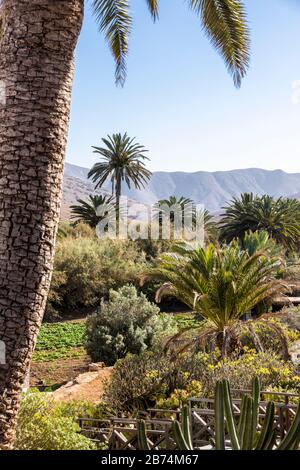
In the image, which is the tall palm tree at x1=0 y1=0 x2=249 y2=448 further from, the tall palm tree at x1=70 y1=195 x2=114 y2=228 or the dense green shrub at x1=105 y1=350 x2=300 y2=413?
the tall palm tree at x1=70 y1=195 x2=114 y2=228

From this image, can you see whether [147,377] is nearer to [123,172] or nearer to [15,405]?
[15,405]

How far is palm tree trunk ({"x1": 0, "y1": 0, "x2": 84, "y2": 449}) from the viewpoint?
504cm

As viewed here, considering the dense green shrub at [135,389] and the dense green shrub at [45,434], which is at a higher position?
the dense green shrub at [45,434]

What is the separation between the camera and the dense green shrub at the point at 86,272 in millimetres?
32594

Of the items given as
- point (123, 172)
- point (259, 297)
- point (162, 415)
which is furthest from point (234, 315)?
point (123, 172)

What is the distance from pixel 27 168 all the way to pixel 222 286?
7.40m

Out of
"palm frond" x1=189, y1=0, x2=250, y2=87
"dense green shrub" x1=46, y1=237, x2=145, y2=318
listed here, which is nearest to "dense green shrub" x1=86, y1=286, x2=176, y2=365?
"palm frond" x1=189, y1=0, x2=250, y2=87

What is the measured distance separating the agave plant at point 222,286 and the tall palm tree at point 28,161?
656 centimetres

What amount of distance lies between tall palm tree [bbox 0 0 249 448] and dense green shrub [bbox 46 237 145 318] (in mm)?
25907

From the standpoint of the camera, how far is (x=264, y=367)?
9.68 meters

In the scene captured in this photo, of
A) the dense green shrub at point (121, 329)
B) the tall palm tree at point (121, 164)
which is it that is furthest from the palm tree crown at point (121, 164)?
the dense green shrub at point (121, 329)

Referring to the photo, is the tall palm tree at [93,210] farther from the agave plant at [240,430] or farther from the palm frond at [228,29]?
the agave plant at [240,430]

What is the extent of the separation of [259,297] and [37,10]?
8494 mm
